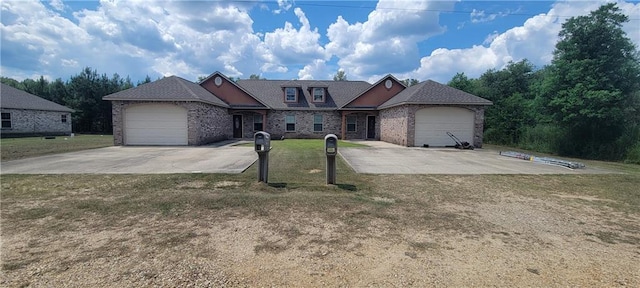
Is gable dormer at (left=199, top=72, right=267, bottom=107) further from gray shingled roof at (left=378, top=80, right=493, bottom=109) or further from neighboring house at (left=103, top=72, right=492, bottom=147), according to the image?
gray shingled roof at (left=378, top=80, right=493, bottom=109)

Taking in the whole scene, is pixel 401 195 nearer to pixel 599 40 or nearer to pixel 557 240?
pixel 557 240

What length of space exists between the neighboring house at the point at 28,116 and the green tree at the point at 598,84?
3756 centimetres

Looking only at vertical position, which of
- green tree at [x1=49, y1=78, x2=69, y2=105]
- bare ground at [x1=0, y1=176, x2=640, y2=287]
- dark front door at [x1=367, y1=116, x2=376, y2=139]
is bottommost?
bare ground at [x1=0, y1=176, x2=640, y2=287]

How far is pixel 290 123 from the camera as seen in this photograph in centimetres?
2480

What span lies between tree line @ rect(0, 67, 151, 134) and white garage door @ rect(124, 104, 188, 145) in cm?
2277

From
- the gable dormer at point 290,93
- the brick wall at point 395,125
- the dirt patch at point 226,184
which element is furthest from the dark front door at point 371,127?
the dirt patch at point 226,184

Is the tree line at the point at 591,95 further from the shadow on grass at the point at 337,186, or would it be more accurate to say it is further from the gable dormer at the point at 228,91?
the gable dormer at the point at 228,91

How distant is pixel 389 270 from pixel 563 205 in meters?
4.64

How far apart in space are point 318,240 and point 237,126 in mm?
22171

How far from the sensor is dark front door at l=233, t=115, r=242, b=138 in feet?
81.1

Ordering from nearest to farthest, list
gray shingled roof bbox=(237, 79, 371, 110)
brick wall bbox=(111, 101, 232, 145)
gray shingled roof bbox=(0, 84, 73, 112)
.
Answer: brick wall bbox=(111, 101, 232, 145) → gray shingled roof bbox=(0, 84, 73, 112) → gray shingled roof bbox=(237, 79, 371, 110)

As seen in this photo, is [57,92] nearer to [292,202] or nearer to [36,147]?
[36,147]

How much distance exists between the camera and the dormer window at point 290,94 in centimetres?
2528

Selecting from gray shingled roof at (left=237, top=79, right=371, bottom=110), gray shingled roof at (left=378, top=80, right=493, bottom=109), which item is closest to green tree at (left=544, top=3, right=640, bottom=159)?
gray shingled roof at (left=378, top=80, right=493, bottom=109)
